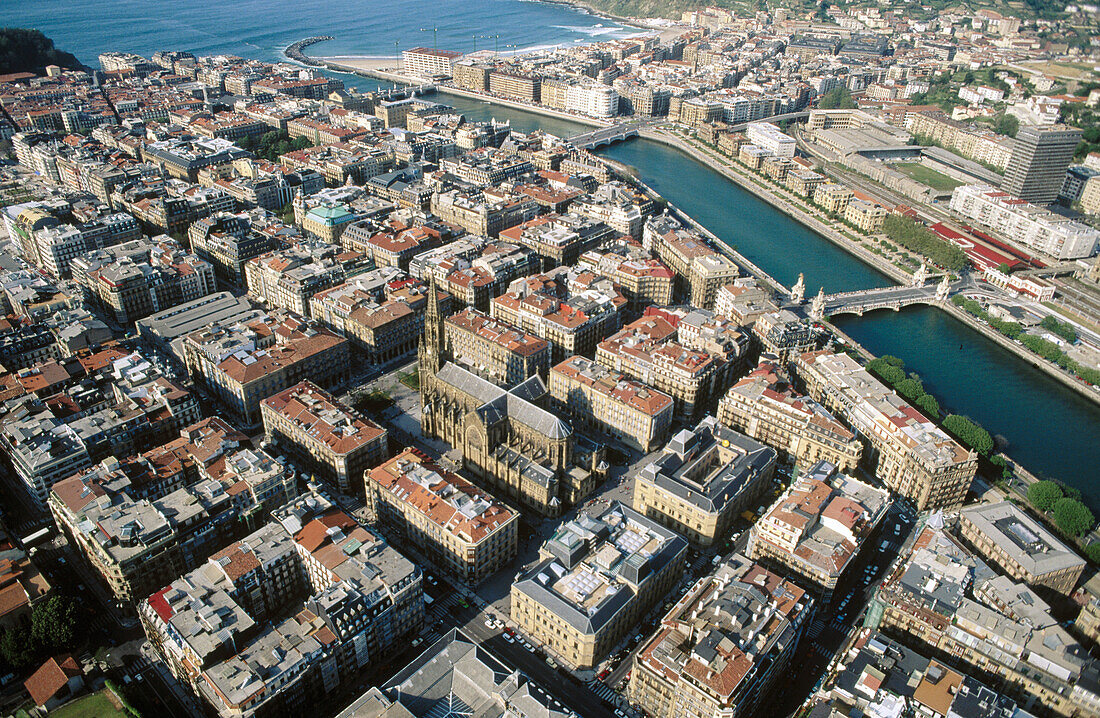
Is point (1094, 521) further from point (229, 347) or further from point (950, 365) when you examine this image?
point (229, 347)

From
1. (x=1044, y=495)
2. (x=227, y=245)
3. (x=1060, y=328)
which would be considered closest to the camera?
(x=1044, y=495)

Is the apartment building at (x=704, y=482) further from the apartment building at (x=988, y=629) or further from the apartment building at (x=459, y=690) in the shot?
the apartment building at (x=459, y=690)

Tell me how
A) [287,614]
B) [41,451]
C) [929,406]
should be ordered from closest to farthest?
[287,614], [41,451], [929,406]

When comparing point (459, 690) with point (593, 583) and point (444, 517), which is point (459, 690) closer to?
point (593, 583)

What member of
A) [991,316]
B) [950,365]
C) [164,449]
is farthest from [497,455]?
[991,316]

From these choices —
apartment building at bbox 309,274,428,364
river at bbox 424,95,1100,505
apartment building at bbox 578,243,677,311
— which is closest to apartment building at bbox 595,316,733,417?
apartment building at bbox 578,243,677,311

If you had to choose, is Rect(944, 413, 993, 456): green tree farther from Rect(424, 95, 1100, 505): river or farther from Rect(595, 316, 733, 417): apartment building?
Rect(595, 316, 733, 417): apartment building

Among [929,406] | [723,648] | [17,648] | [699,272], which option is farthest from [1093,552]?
[17,648]
